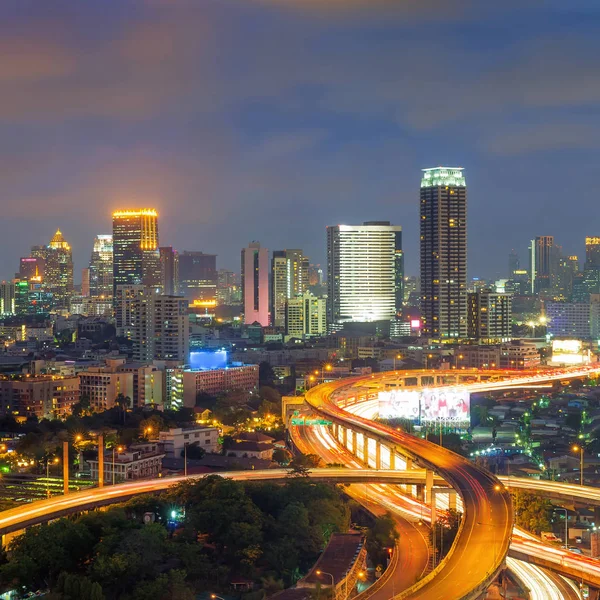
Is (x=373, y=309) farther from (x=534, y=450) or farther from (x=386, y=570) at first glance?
(x=386, y=570)

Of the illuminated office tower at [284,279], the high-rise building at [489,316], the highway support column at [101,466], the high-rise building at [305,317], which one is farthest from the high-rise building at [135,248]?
the highway support column at [101,466]

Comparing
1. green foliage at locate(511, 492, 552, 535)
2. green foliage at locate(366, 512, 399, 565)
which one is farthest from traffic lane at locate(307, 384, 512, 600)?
green foliage at locate(366, 512, 399, 565)

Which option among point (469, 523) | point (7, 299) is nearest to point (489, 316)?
point (469, 523)

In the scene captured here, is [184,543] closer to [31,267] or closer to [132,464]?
[132,464]

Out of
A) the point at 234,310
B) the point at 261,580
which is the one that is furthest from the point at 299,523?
the point at 234,310

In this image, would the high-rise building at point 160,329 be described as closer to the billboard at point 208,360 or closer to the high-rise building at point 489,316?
the billboard at point 208,360

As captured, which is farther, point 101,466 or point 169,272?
point 169,272
